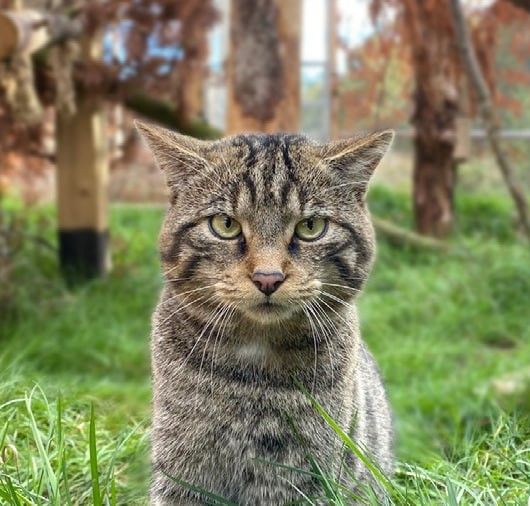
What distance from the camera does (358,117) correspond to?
7.75 metres

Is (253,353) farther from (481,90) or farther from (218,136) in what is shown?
(218,136)

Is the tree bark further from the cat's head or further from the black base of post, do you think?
the cat's head

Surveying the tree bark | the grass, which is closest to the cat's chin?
the grass

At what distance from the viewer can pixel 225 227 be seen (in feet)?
6.88

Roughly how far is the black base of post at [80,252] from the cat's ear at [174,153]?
12.6 ft

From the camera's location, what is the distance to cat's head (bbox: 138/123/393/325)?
2006 millimetres

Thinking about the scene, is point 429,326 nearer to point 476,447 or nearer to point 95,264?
point 95,264

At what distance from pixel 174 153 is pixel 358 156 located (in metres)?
0.46

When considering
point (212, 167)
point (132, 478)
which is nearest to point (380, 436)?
point (132, 478)

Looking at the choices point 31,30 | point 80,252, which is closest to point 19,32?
point 31,30

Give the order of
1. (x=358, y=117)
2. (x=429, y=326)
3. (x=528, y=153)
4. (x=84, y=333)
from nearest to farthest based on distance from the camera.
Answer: (x=84, y=333) → (x=429, y=326) → (x=358, y=117) → (x=528, y=153)

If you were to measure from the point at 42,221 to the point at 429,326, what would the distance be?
2.99m

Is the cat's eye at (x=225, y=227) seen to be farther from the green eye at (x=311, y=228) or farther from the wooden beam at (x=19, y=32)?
the wooden beam at (x=19, y=32)

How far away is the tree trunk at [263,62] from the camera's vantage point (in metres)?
4.75
